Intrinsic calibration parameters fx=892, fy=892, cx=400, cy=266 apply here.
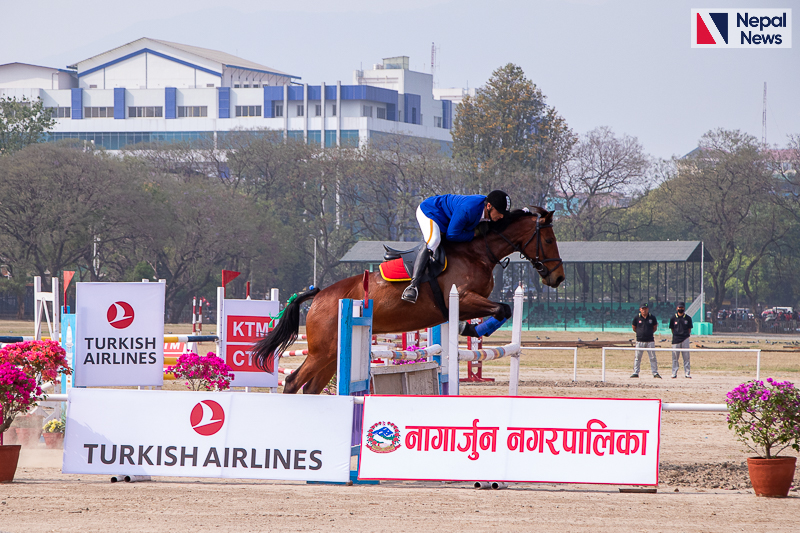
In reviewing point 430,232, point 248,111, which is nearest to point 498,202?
point 430,232

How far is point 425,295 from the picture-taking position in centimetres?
712

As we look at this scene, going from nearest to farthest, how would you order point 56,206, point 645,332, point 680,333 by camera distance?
point 645,332 < point 680,333 < point 56,206

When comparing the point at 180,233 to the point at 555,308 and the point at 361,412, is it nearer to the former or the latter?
the point at 555,308

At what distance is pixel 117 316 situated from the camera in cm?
849

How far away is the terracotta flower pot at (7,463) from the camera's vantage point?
6.43 metres

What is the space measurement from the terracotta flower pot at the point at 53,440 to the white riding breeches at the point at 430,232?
13.8 ft

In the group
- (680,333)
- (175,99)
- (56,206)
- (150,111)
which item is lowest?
(680,333)

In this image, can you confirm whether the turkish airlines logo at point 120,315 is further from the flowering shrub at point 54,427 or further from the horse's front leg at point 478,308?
the horse's front leg at point 478,308

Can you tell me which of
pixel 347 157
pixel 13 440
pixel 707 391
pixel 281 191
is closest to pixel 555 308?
pixel 347 157

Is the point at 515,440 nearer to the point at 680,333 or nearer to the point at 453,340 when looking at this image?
the point at 453,340

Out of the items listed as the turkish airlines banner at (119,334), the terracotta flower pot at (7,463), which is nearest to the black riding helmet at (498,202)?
the turkish airlines banner at (119,334)

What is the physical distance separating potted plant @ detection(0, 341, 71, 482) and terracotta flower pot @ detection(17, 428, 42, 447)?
225 centimetres

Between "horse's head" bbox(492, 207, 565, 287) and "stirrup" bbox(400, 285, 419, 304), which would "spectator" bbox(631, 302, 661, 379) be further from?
"stirrup" bbox(400, 285, 419, 304)

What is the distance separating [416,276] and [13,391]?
3075mm
